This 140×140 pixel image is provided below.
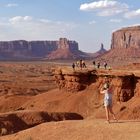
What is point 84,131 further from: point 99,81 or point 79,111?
point 99,81

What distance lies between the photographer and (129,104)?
38094 mm

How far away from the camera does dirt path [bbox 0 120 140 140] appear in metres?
16.2

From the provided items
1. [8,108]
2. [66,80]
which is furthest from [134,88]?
[8,108]

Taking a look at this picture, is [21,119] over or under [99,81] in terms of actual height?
under

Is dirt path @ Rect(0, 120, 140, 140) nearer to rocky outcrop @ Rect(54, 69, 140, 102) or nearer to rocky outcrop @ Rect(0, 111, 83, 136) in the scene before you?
rocky outcrop @ Rect(0, 111, 83, 136)

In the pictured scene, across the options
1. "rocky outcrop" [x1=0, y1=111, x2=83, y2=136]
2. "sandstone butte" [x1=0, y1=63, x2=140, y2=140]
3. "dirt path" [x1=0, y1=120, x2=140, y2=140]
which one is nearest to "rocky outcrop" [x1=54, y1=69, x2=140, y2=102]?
"sandstone butte" [x1=0, y1=63, x2=140, y2=140]

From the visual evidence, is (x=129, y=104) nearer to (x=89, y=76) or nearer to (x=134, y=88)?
(x=134, y=88)

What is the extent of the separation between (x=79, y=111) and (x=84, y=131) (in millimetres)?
26380

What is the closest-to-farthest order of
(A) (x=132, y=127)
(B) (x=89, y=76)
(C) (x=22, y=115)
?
1. (A) (x=132, y=127)
2. (C) (x=22, y=115)
3. (B) (x=89, y=76)

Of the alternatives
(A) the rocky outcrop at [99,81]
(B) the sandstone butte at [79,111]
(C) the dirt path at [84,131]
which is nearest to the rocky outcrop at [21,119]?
(B) the sandstone butte at [79,111]

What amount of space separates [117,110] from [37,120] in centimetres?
1002

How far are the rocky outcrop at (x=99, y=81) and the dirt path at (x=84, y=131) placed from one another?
21.8 meters

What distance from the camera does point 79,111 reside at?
4338cm

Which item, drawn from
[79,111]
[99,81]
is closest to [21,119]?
[79,111]
